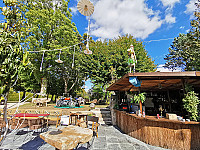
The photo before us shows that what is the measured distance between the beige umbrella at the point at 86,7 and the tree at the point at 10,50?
3619mm

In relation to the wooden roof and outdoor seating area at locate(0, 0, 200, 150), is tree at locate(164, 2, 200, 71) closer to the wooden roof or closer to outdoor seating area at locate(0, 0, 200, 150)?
outdoor seating area at locate(0, 0, 200, 150)

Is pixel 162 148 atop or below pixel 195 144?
below

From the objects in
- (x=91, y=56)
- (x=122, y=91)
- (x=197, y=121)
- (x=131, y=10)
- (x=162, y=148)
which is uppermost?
(x=131, y=10)

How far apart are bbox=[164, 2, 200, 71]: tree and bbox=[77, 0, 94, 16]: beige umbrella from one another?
1532cm

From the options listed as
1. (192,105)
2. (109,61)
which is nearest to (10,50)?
(192,105)

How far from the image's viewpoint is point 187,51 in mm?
16562

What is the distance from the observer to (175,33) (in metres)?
21.8

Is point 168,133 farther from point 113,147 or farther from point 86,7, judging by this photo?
point 86,7

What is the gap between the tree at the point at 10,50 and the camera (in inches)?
58.0

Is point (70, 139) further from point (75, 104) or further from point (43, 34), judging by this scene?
point (43, 34)

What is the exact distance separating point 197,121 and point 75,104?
971cm

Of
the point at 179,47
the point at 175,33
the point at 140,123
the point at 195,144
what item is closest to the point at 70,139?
the point at 140,123

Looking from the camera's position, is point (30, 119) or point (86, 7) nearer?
point (30, 119)

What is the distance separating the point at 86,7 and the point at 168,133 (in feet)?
20.2
